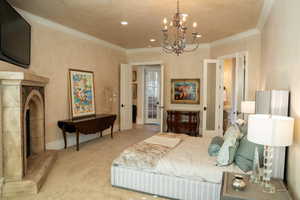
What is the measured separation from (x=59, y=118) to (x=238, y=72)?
4647 millimetres

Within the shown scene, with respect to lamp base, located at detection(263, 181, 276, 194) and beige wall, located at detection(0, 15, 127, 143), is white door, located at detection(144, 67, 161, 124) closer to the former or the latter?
beige wall, located at detection(0, 15, 127, 143)

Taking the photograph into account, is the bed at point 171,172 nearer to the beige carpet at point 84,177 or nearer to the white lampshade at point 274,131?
the beige carpet at point 84,177

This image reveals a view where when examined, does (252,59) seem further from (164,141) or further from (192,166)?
(192,166)

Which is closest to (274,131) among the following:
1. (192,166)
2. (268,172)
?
(268,172)

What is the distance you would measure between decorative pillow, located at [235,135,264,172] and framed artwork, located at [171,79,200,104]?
3.97 meters

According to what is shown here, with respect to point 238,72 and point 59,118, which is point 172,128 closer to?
point 238,72

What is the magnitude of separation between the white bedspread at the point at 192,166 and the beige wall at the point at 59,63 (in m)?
2.86

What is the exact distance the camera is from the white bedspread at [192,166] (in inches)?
91.0

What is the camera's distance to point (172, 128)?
6.24m

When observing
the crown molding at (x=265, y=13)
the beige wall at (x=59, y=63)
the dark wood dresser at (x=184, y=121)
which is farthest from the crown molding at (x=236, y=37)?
the beige wall at (x=59, y=63)

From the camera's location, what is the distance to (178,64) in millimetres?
6516

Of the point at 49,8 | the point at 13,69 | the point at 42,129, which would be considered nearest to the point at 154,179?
the point at 42,129

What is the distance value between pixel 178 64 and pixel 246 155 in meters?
4.63

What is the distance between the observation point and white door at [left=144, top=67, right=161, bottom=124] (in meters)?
8.30
